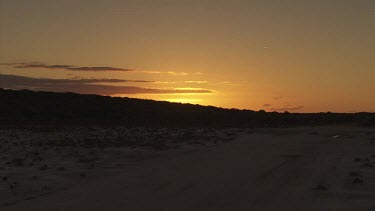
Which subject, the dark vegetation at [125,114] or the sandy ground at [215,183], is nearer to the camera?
the sandy ground at [215,183]

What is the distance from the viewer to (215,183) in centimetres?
1330

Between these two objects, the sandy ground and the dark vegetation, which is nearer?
the sandy ground

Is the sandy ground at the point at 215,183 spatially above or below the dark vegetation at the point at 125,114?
below

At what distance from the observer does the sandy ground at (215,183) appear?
10.8 metres

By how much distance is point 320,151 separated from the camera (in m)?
22.1

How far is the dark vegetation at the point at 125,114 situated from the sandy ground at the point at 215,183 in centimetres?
3314

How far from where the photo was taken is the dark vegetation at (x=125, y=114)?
5500cm

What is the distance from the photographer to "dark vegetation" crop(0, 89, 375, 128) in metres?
55.0

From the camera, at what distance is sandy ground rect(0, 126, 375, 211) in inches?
424

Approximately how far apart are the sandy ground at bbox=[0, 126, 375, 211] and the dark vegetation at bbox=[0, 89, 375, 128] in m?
33.1

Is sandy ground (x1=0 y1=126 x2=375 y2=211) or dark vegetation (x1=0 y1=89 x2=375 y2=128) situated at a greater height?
dark vegetation (x1=0 y1=89 x2=375 y2=128)

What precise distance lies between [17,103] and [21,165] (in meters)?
49.1

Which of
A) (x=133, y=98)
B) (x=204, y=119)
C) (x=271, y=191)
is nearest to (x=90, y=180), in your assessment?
(x=271, y=191)

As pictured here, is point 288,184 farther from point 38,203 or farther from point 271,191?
point 38,203
